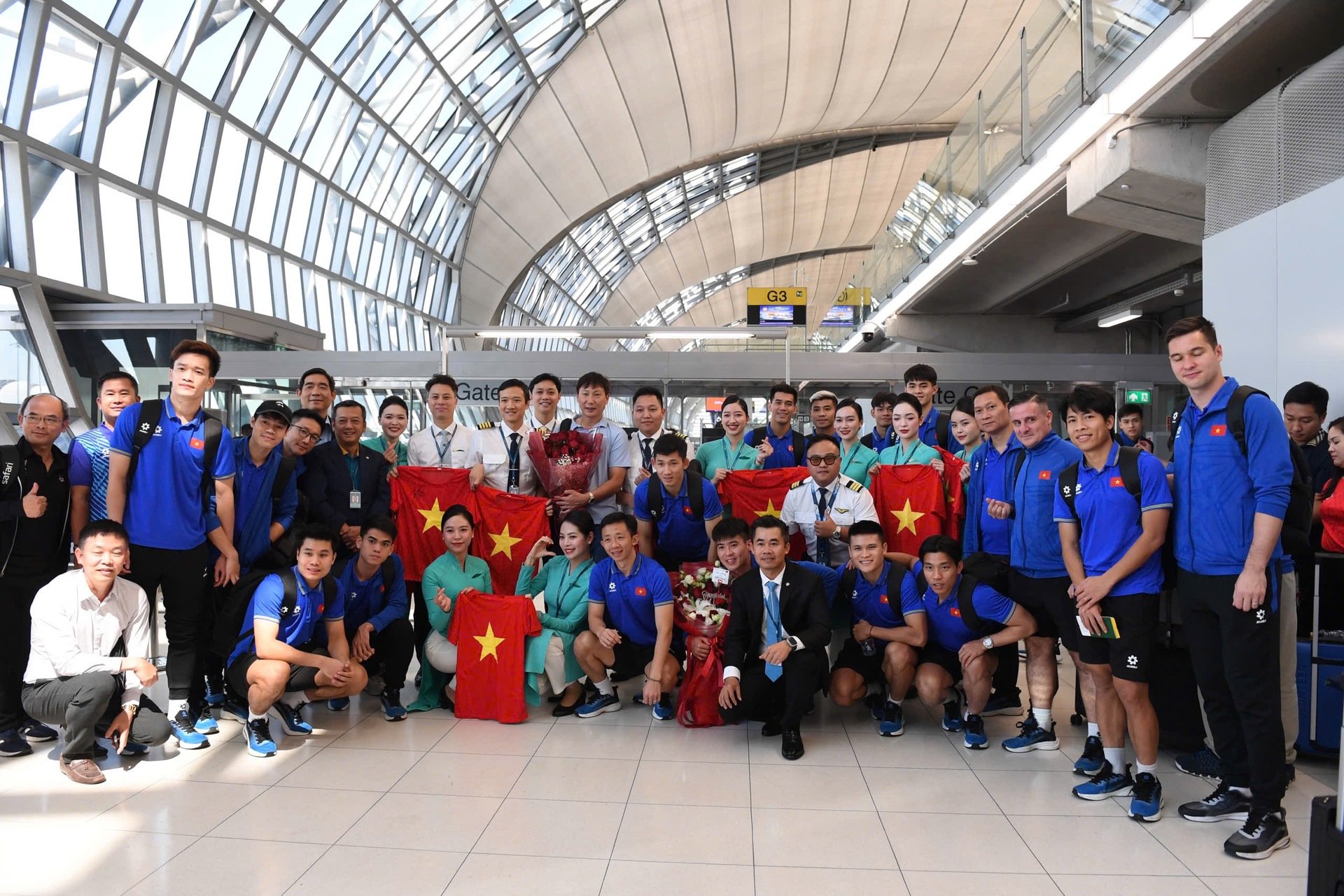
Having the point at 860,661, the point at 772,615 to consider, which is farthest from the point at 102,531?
the point at 860,661

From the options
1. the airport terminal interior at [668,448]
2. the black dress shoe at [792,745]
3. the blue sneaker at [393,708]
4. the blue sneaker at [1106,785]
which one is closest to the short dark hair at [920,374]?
the airport terminal interior at [668,448]

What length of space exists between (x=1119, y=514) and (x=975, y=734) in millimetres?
1686

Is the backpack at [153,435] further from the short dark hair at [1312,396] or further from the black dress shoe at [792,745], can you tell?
the short dark hair at [1312,396]

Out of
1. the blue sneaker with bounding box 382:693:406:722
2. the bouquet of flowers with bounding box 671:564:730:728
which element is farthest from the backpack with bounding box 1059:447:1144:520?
the blue sneaker with bounding box 382:693:406:722

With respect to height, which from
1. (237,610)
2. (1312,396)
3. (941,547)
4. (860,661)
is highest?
(1312,396)

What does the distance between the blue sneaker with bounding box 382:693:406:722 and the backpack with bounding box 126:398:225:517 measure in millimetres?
1637

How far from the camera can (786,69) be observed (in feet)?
85.4

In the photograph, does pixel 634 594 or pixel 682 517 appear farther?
pixel 682 517

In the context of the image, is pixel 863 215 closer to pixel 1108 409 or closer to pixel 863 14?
pixel 863 14

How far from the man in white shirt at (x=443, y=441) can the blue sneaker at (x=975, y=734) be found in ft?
13.4

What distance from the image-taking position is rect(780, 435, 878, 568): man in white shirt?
5.88m

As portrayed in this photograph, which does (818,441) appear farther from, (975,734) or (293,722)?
(293,722)

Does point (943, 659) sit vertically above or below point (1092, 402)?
below

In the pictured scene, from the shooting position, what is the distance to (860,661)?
18.1ft
